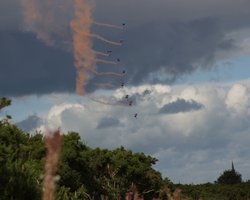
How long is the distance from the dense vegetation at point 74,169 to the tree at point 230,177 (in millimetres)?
100564

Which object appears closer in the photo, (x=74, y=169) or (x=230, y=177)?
(x=74, y=169)

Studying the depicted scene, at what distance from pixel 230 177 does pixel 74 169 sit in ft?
414

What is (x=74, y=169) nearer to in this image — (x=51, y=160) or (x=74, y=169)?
(x=74, y=169)

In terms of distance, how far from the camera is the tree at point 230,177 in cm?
16650

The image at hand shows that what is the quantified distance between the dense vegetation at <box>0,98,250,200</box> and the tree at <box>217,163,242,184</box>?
10056 centimetres

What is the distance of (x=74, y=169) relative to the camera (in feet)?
155

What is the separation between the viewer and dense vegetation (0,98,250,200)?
19016mm

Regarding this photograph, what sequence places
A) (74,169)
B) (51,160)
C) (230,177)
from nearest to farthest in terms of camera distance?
(51,160), (74,169), (230,177)

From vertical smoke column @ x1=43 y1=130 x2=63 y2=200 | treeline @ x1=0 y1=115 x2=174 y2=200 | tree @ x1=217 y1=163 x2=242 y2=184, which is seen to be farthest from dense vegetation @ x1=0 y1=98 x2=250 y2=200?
tree @ x1=217 y1=163 x2=242 y2=184

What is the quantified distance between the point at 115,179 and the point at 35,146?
45.3ft

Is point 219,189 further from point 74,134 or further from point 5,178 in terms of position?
point 5,178

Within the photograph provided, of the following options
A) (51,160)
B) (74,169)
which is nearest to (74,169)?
(74,169)

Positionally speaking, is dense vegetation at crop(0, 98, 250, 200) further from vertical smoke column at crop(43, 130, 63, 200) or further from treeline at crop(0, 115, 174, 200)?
vertical smoke column at crop(43, 130, 63, 200)

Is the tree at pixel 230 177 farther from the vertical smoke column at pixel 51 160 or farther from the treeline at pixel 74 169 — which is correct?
the vertical smoke column at pixel 51 160
